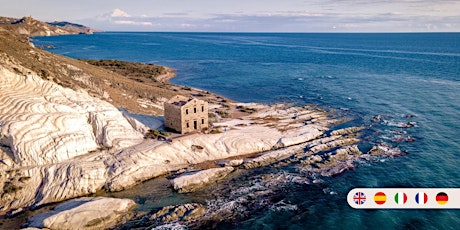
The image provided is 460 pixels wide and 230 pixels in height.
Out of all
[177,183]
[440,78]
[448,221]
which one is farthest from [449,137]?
[440,78]

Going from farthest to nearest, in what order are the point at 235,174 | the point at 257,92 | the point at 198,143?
the point at 257,92 → the point at 198,143 → the point at 235,174

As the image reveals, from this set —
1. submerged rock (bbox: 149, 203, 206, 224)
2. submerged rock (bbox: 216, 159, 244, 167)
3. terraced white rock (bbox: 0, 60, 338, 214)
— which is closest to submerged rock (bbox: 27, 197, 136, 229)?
submerged rock (bbox: 149, 203, 206, 224)

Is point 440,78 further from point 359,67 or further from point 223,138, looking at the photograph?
point 223,138

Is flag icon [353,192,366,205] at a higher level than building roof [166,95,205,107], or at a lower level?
lower

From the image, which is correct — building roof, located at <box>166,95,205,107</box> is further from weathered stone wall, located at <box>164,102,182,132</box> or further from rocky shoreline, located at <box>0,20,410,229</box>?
rocky shoreline, located at <box>0,20,410,229</box>

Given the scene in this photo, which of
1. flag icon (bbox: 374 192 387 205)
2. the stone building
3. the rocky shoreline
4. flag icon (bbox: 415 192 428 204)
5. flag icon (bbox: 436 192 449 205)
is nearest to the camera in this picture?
flag icon (bbox: 374 192 387 205)

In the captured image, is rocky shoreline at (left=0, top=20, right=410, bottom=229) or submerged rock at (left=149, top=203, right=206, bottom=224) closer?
submerged rock at (left=149, top=203, right=206, bottom=224)

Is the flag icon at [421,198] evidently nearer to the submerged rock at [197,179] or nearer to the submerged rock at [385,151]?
the submerged rock at [385,151]

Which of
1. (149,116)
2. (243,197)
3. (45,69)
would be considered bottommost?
(243,197)

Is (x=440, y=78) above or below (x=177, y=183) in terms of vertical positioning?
above
